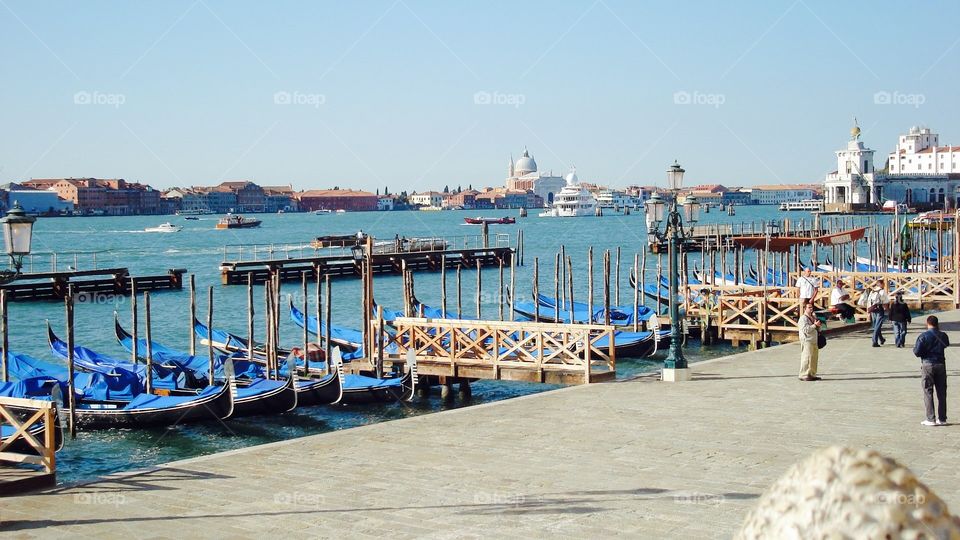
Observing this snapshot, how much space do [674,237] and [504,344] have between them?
3.46 m

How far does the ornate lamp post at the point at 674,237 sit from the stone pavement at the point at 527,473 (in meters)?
1.12

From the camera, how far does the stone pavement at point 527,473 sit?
774cm

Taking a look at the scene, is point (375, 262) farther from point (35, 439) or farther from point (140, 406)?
point (35, 439)

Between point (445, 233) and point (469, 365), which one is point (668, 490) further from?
point (445, 233)

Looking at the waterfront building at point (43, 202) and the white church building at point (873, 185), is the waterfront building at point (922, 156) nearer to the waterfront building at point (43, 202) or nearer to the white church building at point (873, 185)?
the white church building at point (873, 185)

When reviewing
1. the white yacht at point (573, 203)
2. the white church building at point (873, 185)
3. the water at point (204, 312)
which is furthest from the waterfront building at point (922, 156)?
the water at point (204, 312)

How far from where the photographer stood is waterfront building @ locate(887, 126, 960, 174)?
152250 mm

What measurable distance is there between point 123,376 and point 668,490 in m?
13.8

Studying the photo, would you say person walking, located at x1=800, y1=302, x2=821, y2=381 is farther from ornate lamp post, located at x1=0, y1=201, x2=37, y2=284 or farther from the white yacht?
the white yacht

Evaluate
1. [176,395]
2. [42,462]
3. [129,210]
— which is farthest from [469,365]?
[129,210]

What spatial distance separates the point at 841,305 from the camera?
22.2 m

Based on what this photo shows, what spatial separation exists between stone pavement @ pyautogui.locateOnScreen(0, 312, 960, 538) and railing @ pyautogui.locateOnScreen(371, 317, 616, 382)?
8.75 ft

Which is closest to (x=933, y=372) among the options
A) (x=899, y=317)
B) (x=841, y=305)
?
(x=899, y=317)

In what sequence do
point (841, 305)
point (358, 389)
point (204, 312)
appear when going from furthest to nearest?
point (204, 312) < point (841, 305) < point (358, 389)
